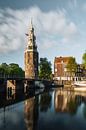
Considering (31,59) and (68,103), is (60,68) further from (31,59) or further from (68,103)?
(68,103)

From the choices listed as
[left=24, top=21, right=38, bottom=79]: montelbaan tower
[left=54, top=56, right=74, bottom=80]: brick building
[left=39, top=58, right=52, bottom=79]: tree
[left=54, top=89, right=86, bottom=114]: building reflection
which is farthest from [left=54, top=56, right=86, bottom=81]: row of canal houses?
[left=54, top=89, right=86, bottom=114]: building reflection

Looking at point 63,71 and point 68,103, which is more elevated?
point 63,71

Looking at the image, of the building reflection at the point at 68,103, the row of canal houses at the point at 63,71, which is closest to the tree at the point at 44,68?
the row of canal houses at the point at 63,71

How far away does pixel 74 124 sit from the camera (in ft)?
132

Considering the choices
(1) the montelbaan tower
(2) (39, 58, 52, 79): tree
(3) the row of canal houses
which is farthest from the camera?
(3) the row of canal houses

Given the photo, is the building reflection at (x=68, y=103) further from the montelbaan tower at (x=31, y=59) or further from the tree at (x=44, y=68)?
the montelbaan tower at (x=31, y=59)

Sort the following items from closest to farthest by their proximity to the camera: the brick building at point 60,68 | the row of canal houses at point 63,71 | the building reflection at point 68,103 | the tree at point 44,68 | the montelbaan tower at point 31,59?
1. the building reflection at point 68,103
2. the tree at point 44,68
3. the montelbaan tower at point 31,59
4. the row of canal houses at point 63,71
5. the brick building at point 60,68

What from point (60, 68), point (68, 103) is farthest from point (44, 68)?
point (68, 103)

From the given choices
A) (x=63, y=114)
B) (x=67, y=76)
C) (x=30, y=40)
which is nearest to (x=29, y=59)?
(x=30, y=40)

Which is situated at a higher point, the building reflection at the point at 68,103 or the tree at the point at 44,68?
the tree at the point at 44,68

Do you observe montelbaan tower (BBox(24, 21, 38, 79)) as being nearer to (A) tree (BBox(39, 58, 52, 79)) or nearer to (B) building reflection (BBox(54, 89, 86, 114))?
(A) tree (BBox(39, 58, 52, 79))

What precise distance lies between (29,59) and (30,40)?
44.6 feet

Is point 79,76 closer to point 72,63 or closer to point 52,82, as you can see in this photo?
point 52,82

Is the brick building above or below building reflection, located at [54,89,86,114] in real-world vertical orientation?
above
